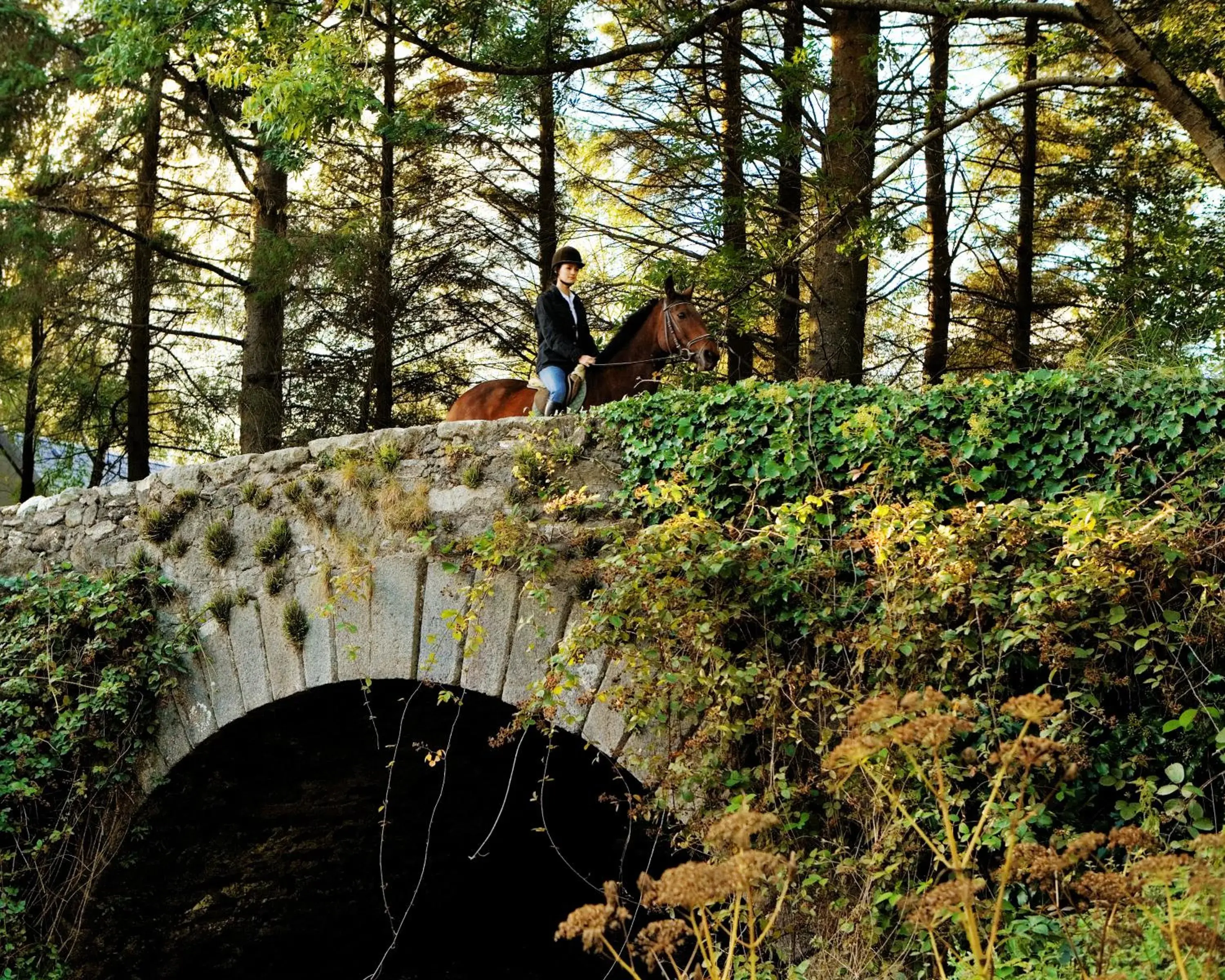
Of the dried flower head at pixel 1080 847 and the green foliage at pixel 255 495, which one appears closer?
the dried flower head at pixel 1080 847

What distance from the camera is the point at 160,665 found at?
6.91 m

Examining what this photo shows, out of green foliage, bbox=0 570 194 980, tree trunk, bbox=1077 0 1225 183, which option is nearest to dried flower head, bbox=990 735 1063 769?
tree trunk, bbox=1077 0 1225 183

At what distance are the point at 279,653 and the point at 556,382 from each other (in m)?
2.15

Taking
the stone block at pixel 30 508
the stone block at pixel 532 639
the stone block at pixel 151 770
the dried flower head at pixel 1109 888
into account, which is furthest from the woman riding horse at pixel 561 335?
the dried flower head at pixel 1109 888

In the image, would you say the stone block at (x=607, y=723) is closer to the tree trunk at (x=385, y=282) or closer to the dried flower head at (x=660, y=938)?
the dried flower head at (x=660, y=938)

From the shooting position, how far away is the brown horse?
7082 mm

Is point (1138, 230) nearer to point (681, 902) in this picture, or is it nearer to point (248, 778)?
point (248, 778)

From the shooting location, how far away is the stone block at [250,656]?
662 centimetres

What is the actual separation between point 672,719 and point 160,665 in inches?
130

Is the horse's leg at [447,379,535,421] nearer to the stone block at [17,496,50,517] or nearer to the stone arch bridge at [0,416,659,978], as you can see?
the stone arch bridge at [0,416,659,978]

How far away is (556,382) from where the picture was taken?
23.4 feet

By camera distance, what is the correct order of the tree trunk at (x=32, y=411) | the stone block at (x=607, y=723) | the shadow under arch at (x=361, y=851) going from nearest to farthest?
the stone block at (x=607, y=723) → the shadow under arch at (x=361, y=851) → the tree trunk at (x=32, y=411)

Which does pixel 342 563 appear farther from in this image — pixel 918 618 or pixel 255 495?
pixel 918 618

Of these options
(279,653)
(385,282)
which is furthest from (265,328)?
(279,653)
